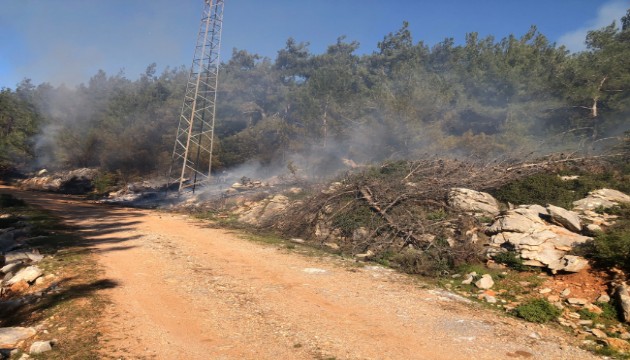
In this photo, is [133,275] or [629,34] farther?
[629,34]

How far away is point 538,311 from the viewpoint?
263 inches

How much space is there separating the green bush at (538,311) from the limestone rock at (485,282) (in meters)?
1.04

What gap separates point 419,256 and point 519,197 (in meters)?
5.36

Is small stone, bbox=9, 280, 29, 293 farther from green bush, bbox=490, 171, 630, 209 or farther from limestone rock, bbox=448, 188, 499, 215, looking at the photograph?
green bush, bbox=490, 171, 630, 209

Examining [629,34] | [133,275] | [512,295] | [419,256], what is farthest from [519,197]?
[629,34]

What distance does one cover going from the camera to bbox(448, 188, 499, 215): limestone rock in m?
12.0

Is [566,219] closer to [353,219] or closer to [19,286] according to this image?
[353,219]

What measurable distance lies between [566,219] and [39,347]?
11.3 metres

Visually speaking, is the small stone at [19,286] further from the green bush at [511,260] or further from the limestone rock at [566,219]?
the limestone rock at [566,219]

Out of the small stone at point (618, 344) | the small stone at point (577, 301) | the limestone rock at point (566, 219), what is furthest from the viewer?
the limestone rock at point (566, 219)

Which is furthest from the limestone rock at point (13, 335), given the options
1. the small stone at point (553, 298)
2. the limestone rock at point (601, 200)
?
the limestone rock at point (601, 200)

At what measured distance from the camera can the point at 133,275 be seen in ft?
27.2

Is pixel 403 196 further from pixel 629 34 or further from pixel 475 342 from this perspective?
pixel 629 34

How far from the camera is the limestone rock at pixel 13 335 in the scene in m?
5.18
